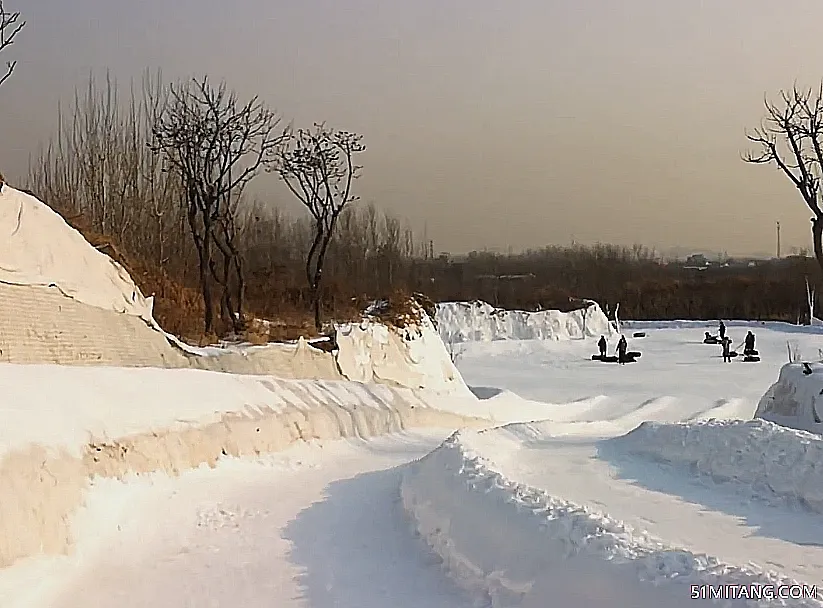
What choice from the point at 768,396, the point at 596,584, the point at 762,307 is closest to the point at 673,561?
the point at 596,584

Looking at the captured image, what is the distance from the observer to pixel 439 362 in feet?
93.6

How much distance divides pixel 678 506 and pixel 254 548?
3.92m

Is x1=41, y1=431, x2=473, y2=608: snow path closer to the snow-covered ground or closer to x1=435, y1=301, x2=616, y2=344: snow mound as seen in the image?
the snow-covered ground

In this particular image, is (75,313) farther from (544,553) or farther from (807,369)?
(807,369)

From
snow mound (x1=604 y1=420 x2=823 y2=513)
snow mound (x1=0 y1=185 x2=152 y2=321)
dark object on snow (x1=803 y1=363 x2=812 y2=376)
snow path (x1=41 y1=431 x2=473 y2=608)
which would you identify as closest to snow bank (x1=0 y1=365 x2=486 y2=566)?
snow path (x1=41 y1=431 x2=473 y2=608)

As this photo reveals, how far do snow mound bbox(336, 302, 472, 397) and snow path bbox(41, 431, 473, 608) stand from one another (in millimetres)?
12482

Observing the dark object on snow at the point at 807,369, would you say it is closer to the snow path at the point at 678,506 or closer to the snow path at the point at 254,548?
the snow path at the point at 678,506

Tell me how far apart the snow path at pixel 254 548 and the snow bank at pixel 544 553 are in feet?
0.77

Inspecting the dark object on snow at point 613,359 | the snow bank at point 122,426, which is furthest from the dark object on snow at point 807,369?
the dark object on snow at point 613,359

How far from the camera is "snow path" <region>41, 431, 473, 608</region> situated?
6293 millimetres

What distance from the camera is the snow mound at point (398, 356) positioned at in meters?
23.8

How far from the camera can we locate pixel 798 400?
16.8 metres

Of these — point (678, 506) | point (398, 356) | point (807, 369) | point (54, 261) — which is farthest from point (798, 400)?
point (54, 261)

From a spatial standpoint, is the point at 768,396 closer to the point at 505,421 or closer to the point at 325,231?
the point at 505,421
